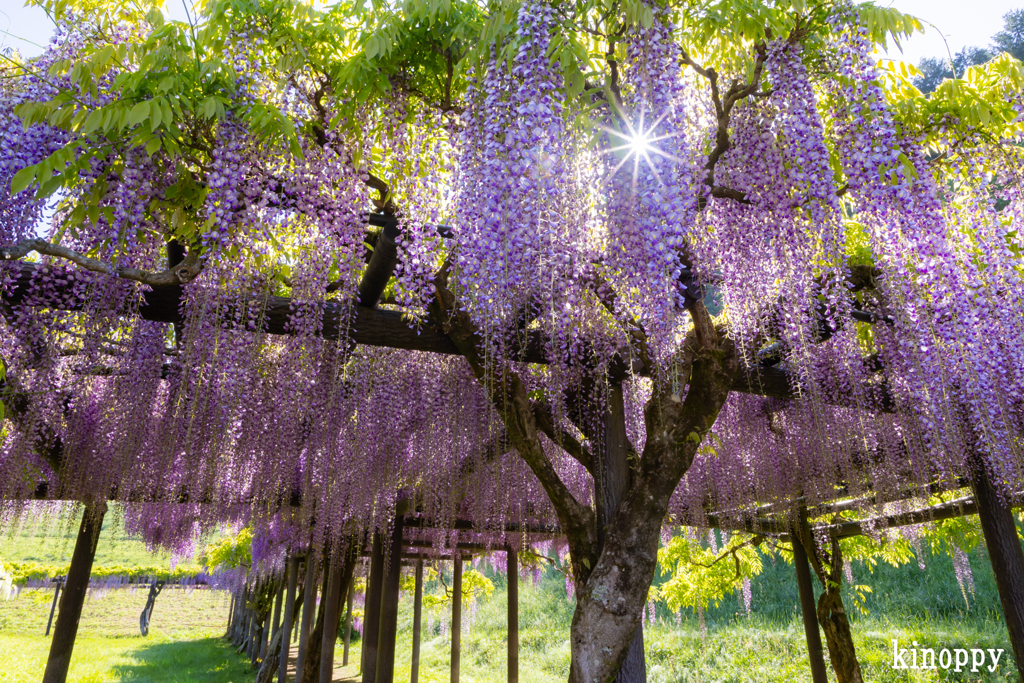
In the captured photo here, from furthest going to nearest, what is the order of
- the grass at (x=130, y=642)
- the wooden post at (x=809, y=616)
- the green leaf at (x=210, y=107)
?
the grass at (x=130, y=642)
the wooden post at (x=809, y=616)
the green leaf at (x=210, y=107)

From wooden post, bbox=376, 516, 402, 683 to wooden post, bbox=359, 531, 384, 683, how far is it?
93mm

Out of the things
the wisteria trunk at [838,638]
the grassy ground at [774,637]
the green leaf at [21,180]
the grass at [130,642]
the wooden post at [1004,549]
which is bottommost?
the grass at [130,642]

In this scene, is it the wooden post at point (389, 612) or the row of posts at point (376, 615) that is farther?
the row of posts at point (376, 615)

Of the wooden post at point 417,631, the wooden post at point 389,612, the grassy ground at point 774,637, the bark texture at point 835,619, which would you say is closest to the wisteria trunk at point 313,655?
the wooden post at point 389,612

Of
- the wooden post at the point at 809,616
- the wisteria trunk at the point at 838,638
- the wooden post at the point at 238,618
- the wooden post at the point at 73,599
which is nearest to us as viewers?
the wooden post at the point at 73,599

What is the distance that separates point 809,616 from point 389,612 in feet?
15.6

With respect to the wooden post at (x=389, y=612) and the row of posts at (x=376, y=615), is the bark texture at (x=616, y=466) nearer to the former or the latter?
the row of posts at (x=376, y=615)

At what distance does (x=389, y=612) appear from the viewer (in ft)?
22.5

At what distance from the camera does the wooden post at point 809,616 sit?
638 centimetres

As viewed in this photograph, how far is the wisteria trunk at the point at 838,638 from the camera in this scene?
584cm

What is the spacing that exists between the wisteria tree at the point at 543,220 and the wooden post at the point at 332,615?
13.4 ft

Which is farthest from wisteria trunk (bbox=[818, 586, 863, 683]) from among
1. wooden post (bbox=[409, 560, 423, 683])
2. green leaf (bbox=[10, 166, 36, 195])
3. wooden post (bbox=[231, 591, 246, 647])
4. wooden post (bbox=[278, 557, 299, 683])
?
wooden post (bbox=[231, 591, 246, 647])

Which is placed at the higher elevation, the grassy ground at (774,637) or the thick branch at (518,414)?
the thick branch at (518,414)

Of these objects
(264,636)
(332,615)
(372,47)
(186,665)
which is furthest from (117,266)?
(186,665)
